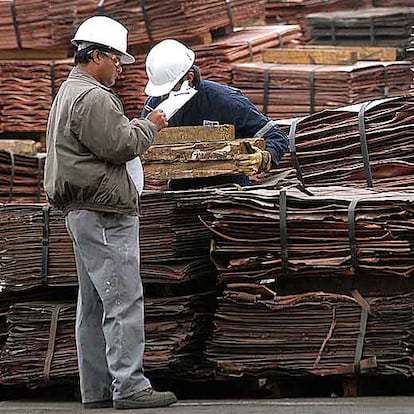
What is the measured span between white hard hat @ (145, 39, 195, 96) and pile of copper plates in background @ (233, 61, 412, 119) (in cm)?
365

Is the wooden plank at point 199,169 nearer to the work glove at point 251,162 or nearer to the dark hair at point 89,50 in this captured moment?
the work glove at point 251,162

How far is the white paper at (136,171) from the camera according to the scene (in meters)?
7.44

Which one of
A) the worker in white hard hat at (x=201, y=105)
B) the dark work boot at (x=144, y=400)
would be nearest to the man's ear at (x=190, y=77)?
the worker in white hard hat at (x=201, y=105)

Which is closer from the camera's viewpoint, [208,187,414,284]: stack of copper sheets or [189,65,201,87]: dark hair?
[208,187,414,284]: stack of copper sheets

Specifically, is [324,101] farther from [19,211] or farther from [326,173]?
[19,211]

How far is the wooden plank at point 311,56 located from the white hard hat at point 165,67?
430 cm

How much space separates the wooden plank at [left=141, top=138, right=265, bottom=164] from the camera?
8047 mm

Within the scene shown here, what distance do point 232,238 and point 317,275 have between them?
1.81 feet

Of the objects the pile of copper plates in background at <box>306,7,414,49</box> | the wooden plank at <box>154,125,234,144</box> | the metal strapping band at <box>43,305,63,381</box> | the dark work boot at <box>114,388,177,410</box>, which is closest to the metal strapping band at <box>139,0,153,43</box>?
the pile of copper plates in background at <box>306,7,414,49</box>

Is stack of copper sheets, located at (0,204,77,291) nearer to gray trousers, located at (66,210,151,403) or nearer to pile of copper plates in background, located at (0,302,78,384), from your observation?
pile of copper plates in background, located at (0,302,78,384)

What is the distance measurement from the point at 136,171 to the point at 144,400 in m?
1.32

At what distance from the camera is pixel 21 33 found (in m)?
12.7

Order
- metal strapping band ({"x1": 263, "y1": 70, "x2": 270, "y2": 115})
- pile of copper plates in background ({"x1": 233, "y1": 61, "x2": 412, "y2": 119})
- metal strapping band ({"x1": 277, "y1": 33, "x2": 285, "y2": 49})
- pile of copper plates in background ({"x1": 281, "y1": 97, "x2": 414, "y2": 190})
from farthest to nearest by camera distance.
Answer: metal strapping band ({"x1": 277, "y1": 33, "x2": 285, "y2": 49}) → metal strapping band ({"x1": 263, "y1": 70, "x2": 270, "y2": 115}) → pile of copper plates in background ({"x1": 233, "y1": 61, "x2": 412, "y2": 119}) → pile of copper plates in background ({"x1": 281, "y1": 97, "x2": 414, "y2": 190})

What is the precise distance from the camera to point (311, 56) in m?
12.7
